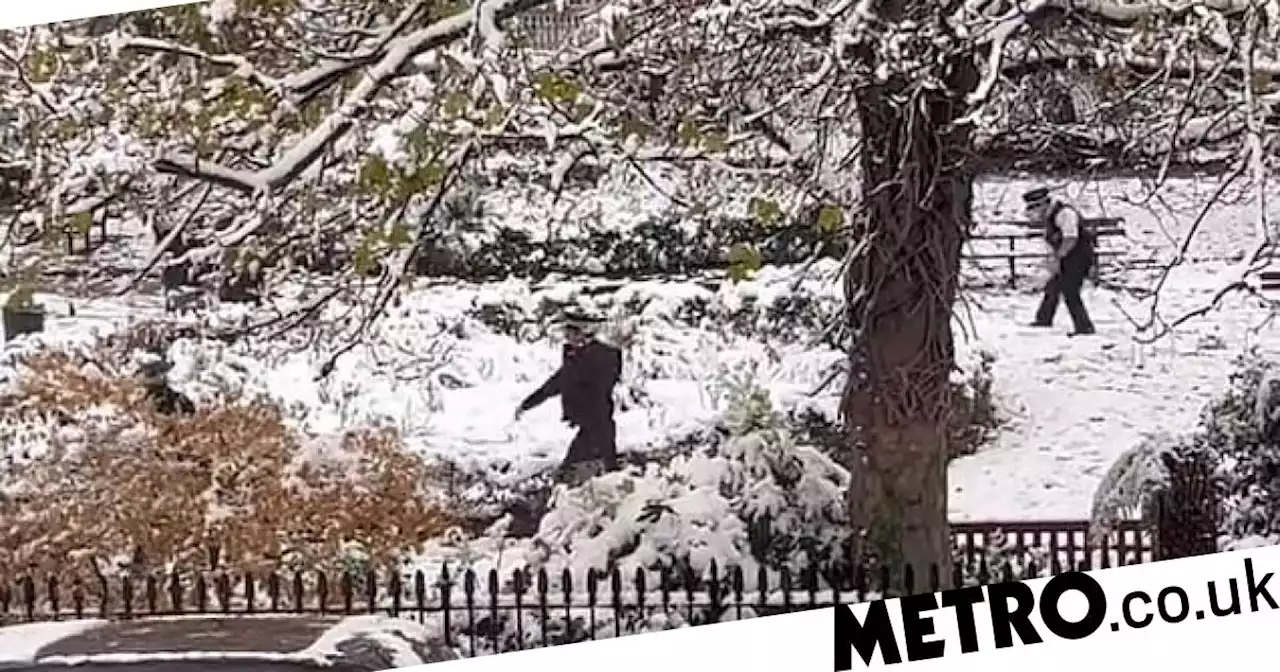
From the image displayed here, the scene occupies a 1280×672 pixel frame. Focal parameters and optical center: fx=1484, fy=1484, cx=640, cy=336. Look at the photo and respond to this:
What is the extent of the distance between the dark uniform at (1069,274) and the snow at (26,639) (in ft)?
2.97

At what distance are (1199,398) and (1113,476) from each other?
0.11m

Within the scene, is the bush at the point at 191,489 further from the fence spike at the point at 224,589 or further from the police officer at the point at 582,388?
the police officer at the point at 582,388

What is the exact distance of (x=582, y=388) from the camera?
131 centimetres

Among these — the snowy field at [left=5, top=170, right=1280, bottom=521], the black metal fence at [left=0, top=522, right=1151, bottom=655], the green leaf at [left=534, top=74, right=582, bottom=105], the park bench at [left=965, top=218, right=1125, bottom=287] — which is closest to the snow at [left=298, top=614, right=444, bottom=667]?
the black metal fence at [left=0, top=522, right=1151, bottom=655]

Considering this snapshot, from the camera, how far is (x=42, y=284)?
A: 127cm

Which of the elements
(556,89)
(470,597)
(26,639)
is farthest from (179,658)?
(556,89)

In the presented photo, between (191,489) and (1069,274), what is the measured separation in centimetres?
80

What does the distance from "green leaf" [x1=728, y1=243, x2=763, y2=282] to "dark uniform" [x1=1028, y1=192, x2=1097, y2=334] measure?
0.26 meters

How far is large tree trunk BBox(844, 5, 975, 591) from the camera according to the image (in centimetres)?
132

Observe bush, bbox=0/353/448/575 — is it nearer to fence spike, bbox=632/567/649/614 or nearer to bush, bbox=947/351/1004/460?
fence spike, bbox=632/567/649/614

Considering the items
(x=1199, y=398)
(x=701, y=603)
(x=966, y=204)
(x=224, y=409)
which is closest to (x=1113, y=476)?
(x=1199, y=398)

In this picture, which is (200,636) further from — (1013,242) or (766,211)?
(1013,242)

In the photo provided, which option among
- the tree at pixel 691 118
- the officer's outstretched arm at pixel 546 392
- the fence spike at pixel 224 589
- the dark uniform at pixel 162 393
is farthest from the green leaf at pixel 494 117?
the fence spike at pixel 224 589

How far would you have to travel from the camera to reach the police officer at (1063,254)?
133cm
